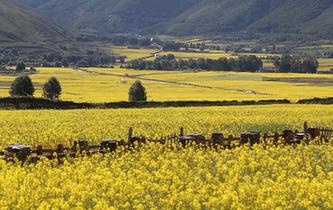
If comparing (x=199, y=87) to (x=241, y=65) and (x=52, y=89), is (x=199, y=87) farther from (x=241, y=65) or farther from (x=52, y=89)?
(x=241, y=65)

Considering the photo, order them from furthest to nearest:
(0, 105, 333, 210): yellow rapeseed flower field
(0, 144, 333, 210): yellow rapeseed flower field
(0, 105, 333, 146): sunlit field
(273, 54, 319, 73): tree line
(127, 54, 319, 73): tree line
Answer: (127, 54, 319, 73): tree line, (273, 54, 319, 73): tree line, (0, 105, 333, 146): sunlit field, (0, 105, 333, 210): yellow rapeseed flower field, (0, 144, 333, 210): yellow rapeseed flower field

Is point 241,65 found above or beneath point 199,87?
above

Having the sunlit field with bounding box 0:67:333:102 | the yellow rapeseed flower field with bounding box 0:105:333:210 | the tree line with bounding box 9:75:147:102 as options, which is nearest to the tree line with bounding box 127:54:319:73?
the sunlit field with bounding box 0:67:333:102

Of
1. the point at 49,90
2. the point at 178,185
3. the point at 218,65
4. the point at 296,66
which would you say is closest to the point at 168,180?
the point at 178,185

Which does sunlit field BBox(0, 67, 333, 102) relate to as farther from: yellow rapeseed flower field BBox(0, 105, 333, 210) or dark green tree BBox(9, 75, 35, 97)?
yellow rapeseed flower field BBox(0, 105, 333, 210)

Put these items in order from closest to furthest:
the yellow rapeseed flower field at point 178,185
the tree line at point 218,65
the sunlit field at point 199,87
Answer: the yellow rapeseed flower field at point 178,185 → the sunlit field at point 199,87 → the tree line at point 218,65

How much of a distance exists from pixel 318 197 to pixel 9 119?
32.6m

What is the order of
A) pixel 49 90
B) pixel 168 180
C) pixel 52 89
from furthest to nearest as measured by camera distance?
→ pixel 52 89 → pixel 49 90 → pixel 168 180

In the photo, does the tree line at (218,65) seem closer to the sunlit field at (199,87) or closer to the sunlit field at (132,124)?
the sunlit field at (199,87)

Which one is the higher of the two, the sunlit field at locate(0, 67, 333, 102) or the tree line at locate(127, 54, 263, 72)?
the tree line at locate(127, 54, 263, 72)

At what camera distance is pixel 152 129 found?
39031 millimetres

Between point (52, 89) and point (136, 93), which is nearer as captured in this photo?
point (136, 93)

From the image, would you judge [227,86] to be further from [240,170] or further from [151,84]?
[240,170]

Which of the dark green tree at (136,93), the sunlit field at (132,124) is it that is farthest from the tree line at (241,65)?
the sunlit field at (132,124)
